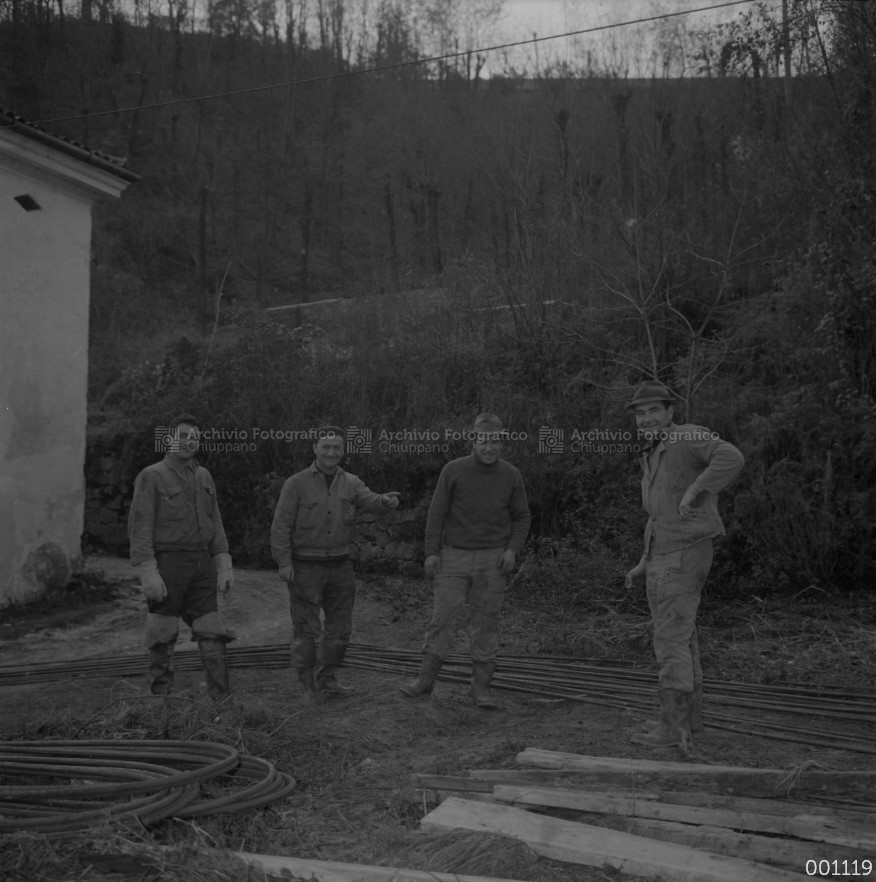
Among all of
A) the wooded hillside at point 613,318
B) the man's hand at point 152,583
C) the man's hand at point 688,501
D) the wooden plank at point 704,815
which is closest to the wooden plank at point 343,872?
the wooden plank at point 704,815

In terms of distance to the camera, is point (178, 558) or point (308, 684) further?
point (308, 684)

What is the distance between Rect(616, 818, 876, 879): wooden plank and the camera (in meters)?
3.43

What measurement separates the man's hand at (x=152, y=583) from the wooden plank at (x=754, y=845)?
358 cm

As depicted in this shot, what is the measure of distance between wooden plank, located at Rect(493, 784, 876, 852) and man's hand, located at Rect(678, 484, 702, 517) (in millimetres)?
1738

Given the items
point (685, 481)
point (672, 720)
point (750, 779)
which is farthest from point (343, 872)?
point (685, 481)

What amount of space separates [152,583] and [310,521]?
1178 millimetres

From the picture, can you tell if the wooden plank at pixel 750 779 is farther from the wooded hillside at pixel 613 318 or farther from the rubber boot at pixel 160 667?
the wooded hillside at pixel 613 318

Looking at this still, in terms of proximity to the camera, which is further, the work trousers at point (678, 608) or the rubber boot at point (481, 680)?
the rubber boot at point (481, 680)

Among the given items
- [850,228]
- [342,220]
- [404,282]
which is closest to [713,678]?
[850,228]

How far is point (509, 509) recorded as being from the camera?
6855 mm

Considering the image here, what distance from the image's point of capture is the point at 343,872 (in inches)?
135

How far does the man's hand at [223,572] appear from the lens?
6.50m

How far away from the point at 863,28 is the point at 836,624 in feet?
24.6

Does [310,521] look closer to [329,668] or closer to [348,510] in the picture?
[348,510]
